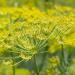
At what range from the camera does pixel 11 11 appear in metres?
3.63

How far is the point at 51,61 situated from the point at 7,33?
1.13 ft

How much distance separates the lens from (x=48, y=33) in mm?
2807

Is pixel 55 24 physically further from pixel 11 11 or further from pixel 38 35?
pixel 11 11

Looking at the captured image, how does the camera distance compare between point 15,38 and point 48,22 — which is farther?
point 48,22

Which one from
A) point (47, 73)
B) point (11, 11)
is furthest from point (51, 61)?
point (11, 11)

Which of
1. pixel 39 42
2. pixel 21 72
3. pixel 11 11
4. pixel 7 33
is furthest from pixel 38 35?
pixel 11 11

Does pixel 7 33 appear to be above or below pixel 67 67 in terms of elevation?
above

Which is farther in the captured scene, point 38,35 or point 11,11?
point 11,11

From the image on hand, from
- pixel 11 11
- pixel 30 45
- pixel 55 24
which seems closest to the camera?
pixel 30 45

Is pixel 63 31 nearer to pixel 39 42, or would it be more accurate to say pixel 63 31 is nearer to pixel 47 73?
pixel 39 42

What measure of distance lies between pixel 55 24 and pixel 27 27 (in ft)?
0.58

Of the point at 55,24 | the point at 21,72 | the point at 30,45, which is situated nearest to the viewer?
the point at 30,45

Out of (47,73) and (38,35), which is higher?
(38,35)

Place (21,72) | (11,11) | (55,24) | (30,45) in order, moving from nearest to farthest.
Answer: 1. (30,45)
2. (55,24)
3. (21,72)
4. (11,11)
